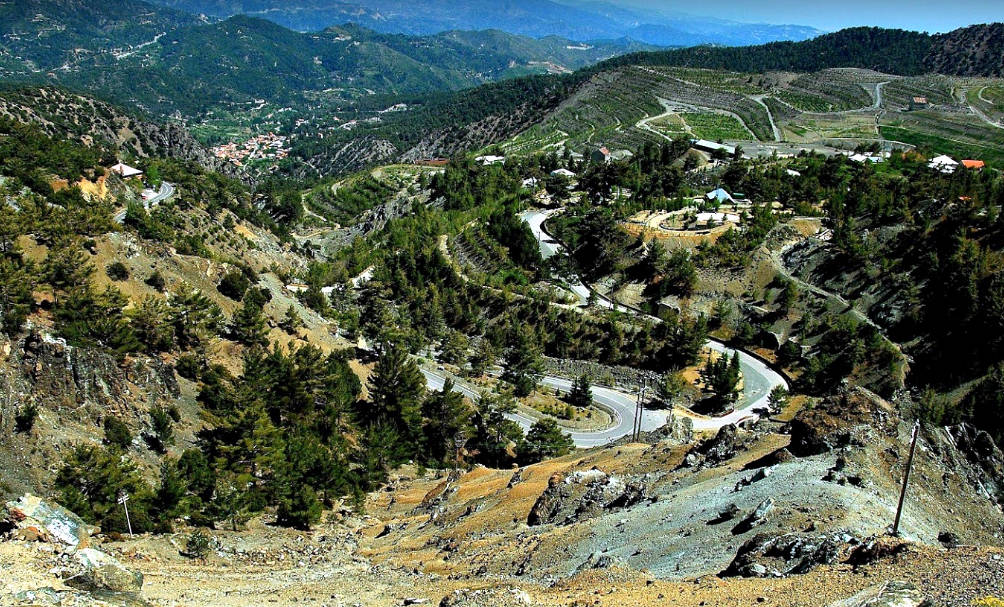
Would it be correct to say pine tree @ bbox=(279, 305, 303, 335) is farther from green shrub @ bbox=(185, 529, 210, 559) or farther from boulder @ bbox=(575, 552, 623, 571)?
boulder @ bbox=(575, 552, 623, 571)

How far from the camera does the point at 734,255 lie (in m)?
69.4

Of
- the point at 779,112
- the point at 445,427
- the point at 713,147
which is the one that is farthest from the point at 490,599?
the point at 779,112

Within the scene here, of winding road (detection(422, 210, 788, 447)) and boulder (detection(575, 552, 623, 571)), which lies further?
winding road (detection(422, 210, 788, 447))

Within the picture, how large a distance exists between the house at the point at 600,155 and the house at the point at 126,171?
80.1 m

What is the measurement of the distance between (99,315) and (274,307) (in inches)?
812

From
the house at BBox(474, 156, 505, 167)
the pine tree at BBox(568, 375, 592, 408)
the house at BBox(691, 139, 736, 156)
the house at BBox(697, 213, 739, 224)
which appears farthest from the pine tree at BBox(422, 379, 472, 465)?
the house at BBox(474, 156, 505, 167)

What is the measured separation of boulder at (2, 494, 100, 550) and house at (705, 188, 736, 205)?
81.1m

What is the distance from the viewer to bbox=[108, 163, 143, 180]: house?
252ft

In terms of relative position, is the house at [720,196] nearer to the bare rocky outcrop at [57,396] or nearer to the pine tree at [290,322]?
the pine tree at [290,322]

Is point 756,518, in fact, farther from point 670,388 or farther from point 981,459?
point 670,388

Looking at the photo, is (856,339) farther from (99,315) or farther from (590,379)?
(99,315)

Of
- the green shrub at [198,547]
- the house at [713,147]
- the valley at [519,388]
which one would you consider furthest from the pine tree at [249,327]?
the house at [713,147]

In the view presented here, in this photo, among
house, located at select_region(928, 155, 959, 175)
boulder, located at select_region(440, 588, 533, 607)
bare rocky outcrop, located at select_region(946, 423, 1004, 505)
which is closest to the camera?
boulder, located at select_region(440, 588, 533, 607)

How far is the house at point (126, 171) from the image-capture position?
252ft
